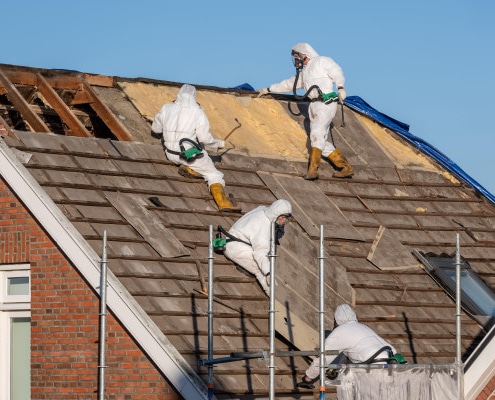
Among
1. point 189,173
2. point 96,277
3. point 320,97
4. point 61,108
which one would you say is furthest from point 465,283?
point 61,108

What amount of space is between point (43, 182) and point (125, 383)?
2.50 meters

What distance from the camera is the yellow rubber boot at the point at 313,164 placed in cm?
1770

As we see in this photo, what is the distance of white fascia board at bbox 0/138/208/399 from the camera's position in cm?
1275

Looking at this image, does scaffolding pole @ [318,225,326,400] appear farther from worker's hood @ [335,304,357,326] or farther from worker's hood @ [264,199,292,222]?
worker's hood @ [264,199,292,222]

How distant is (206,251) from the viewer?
1486cm

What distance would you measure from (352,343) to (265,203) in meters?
3.41

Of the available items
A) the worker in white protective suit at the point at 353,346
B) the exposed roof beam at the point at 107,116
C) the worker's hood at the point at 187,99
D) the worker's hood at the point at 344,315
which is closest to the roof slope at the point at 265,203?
the exposed roof beam at the point at 107,116

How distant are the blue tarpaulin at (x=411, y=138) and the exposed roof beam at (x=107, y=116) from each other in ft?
16.0

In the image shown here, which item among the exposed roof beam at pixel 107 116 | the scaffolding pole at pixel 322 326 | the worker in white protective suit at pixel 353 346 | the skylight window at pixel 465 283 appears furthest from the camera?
the exposed roof beam at pixel 107 116

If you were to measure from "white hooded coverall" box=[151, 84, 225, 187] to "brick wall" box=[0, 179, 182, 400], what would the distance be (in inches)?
102

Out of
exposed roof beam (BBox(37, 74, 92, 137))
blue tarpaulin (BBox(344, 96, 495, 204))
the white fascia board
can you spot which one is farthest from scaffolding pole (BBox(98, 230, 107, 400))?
blue tarpaulin (BBox(344, 96, 495, 204))

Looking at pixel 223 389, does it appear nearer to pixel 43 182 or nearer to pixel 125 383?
pixel 125 383

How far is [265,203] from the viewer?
16.5m

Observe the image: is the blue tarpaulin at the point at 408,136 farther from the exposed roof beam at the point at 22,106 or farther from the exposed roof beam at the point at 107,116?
the exposed roof beam at the point at 22,106
